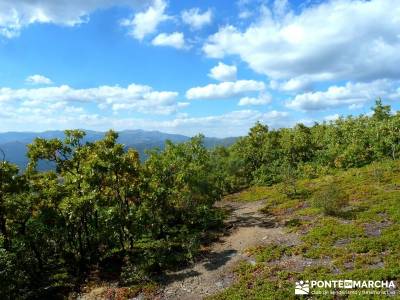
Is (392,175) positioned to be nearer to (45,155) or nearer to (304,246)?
(304,246)

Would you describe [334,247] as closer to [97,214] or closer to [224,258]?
[224,258]

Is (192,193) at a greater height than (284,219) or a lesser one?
greater

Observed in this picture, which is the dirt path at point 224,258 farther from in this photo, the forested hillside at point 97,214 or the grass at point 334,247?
the forested hillside at point 97,214

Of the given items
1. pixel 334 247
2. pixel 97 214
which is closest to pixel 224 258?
pixel 334 247

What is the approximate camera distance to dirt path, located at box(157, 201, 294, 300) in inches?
949

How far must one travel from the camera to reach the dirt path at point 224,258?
24.1 metres

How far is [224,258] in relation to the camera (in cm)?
2839

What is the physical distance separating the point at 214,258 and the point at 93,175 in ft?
34.4

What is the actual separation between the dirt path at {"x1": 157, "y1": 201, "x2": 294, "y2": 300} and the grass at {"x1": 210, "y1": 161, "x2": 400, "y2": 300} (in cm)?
103

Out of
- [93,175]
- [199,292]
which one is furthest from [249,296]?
[93,175]

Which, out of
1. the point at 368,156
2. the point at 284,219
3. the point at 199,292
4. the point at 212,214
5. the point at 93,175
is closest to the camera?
the point at 199,292

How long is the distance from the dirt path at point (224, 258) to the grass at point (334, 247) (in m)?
1.03

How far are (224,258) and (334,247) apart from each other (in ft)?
24.8

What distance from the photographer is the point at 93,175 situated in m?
27.9
